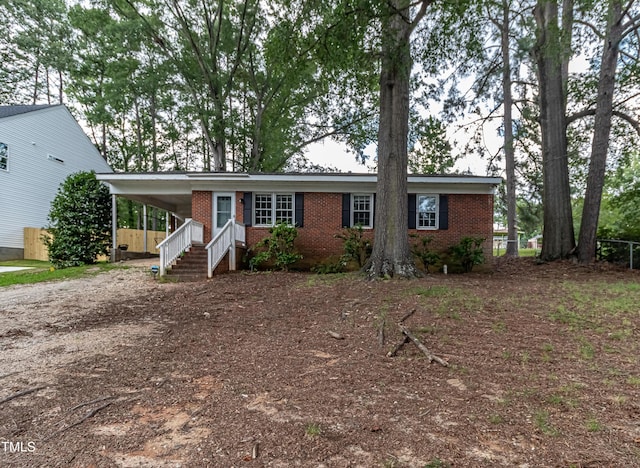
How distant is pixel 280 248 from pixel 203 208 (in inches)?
125

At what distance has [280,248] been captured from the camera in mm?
10758

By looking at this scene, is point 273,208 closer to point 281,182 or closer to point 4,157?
point 281,182

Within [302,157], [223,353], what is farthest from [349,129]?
[223,353]

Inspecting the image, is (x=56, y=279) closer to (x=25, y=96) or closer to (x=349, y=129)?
(x=349, y=129)

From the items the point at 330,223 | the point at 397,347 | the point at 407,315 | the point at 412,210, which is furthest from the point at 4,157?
the point at 397,347

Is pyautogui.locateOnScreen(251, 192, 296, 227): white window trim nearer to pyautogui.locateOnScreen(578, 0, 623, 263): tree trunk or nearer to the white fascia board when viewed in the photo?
the white fascia board

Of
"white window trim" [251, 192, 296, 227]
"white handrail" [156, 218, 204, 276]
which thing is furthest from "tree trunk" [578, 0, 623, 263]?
"white handrail" [156, 218, 204, 276]

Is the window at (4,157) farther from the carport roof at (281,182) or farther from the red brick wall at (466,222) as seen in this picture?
the red brick wall at (466,222)

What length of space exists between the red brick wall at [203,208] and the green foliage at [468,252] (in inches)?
325

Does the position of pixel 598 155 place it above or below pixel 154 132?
below

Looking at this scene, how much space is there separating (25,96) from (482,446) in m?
30.2

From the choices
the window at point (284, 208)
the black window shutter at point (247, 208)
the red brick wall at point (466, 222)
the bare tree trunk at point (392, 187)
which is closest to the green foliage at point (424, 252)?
the red brick wall at point (466, 222)

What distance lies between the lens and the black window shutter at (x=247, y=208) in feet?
37.7

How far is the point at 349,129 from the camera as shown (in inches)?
802
